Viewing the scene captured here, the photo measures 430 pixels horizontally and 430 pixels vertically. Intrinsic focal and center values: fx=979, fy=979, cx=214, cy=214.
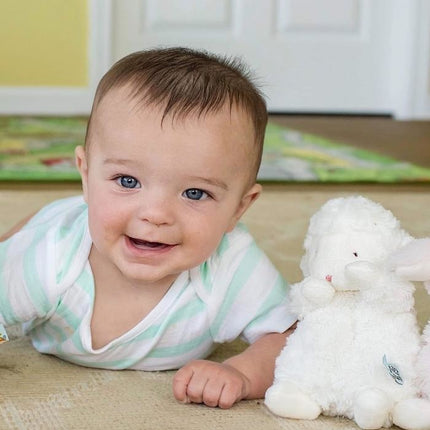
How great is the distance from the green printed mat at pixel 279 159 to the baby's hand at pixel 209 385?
1.19m

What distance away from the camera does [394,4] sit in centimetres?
356

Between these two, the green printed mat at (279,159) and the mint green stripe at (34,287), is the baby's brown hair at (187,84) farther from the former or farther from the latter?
the green printed mat at (279,159)

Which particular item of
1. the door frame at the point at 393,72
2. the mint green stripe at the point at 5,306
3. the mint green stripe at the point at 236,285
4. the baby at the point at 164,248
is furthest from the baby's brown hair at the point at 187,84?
the door frame at the point at 393,72

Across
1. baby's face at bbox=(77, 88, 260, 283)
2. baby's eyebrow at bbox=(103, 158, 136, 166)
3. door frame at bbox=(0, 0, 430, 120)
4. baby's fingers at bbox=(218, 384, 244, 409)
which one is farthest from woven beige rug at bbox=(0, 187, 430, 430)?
door frame at bbox=(0, 0, 430, 120)

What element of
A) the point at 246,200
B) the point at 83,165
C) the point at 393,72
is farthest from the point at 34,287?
the point at 393,72

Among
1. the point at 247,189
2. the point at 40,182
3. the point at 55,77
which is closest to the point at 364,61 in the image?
the point at 55,77

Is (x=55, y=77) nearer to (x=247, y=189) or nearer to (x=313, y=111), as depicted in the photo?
(x=313, y=111)

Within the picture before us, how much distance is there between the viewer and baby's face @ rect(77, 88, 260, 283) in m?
0.93

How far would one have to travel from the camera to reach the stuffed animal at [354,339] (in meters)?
0.88

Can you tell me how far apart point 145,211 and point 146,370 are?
21 cm

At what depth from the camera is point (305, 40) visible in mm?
3531

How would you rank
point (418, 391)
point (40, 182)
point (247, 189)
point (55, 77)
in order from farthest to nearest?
1. point (55, 77)
2. point (40, 182)
3. point (247, 189)
4. point (418, 391)

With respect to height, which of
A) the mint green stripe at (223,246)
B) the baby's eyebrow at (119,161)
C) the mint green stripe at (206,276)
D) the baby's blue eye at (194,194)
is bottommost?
the mint green stripe at (206,276)

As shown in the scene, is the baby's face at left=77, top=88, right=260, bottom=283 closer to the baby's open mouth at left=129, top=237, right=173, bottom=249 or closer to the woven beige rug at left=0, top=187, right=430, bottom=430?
the baby's open mouth at left=129, top=237, right=173, bottom=249
